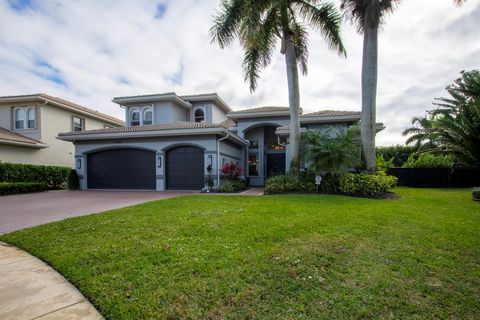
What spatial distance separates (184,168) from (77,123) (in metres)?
12.9

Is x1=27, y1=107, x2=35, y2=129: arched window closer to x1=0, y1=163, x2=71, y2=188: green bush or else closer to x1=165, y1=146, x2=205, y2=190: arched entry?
x1=0, y1=163, x2=71, y2=188: green bush

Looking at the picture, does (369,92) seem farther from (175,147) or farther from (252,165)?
(175,147)

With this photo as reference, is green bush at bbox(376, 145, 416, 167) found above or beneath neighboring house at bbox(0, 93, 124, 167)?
beneath

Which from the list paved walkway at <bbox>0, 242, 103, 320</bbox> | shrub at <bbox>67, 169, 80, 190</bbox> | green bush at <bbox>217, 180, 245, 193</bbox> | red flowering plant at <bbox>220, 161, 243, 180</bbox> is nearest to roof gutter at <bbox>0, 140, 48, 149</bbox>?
shrub at <bbox>67, 169, 80, 190</bbox>

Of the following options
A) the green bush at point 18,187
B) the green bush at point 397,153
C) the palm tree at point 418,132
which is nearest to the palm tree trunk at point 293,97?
the green bush at point 397,153

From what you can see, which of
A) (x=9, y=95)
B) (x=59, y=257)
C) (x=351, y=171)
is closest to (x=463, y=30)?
(x=351, y=171)

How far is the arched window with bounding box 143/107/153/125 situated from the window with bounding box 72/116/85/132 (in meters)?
6.49

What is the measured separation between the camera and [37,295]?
2.52 meters

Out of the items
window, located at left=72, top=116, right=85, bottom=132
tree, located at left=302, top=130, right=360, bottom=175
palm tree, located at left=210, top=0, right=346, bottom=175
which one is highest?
palm tree, located at left=210, top=0, right=346, bottom=175

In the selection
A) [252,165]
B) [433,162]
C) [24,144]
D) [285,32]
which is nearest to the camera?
[285,32]

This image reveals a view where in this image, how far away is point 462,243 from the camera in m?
3.95

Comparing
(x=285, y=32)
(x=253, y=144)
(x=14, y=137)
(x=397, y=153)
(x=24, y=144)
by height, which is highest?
(x=285, y=32)

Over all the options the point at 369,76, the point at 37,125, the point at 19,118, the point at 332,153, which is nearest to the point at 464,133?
the point at 369,76

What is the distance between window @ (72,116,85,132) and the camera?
20156 mm
